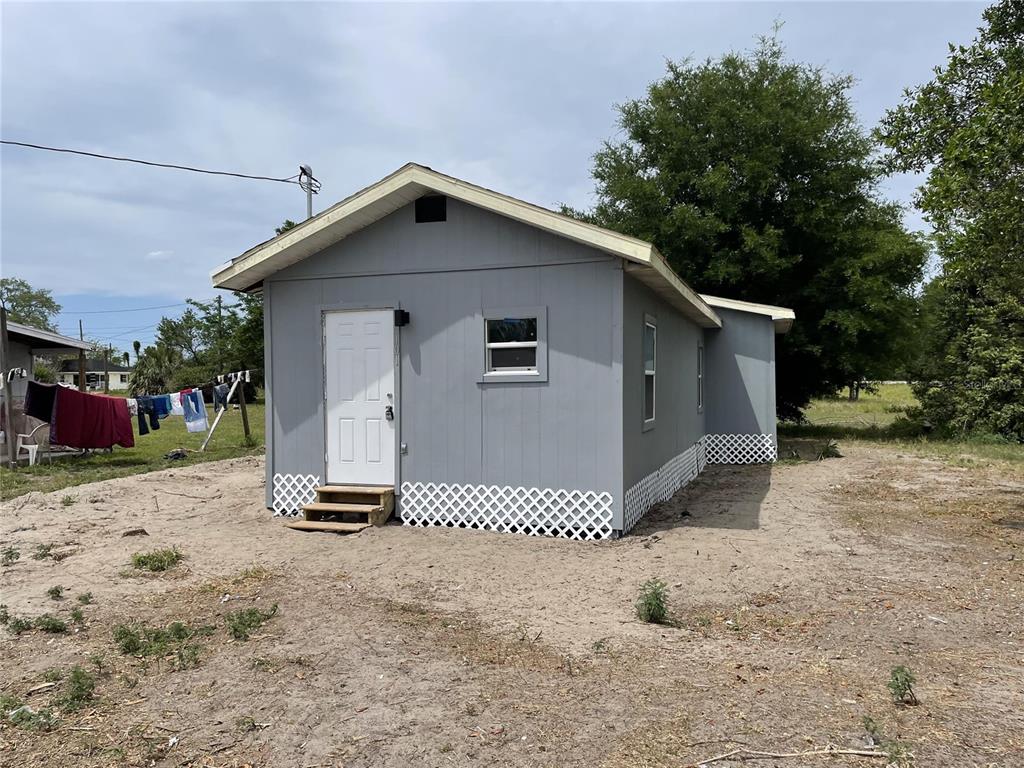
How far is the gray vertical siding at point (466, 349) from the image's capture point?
272 inches

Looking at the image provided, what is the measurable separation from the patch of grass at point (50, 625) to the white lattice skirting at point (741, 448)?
11.7 metres

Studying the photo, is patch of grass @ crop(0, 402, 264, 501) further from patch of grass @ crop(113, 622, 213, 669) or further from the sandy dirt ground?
patch of grass @ crop(113, 622, 213, 669)

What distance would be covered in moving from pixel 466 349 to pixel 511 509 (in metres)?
1.78

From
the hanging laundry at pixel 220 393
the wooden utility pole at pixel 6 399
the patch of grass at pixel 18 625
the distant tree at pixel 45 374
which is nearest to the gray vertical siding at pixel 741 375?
the hanging laundry at pixel 220 393

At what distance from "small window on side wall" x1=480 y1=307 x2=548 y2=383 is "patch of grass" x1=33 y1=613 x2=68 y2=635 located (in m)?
4.18

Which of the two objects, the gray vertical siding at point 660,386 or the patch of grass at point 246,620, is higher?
Answer: the gray vertical siding at point 660,386

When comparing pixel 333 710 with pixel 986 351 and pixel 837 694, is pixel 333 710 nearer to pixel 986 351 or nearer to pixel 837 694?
pixel 837 694

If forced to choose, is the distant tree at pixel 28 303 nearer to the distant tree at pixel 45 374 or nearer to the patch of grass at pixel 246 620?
the distant tree at pixel 45 374

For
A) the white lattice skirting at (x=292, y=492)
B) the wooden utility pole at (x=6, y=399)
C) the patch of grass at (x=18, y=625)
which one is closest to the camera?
the patch of grass at (x=18, y=625)

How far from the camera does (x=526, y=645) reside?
13.8 ft

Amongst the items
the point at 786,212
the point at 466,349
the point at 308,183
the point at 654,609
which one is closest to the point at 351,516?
the point at 466,349

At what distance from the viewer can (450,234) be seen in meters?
7.40

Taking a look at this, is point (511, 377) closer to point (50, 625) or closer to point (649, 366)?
point (649, 366)

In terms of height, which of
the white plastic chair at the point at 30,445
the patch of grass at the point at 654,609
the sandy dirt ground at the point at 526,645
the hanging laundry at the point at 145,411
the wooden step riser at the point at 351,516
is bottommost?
the sandy dirt ground at the point at 526,645
